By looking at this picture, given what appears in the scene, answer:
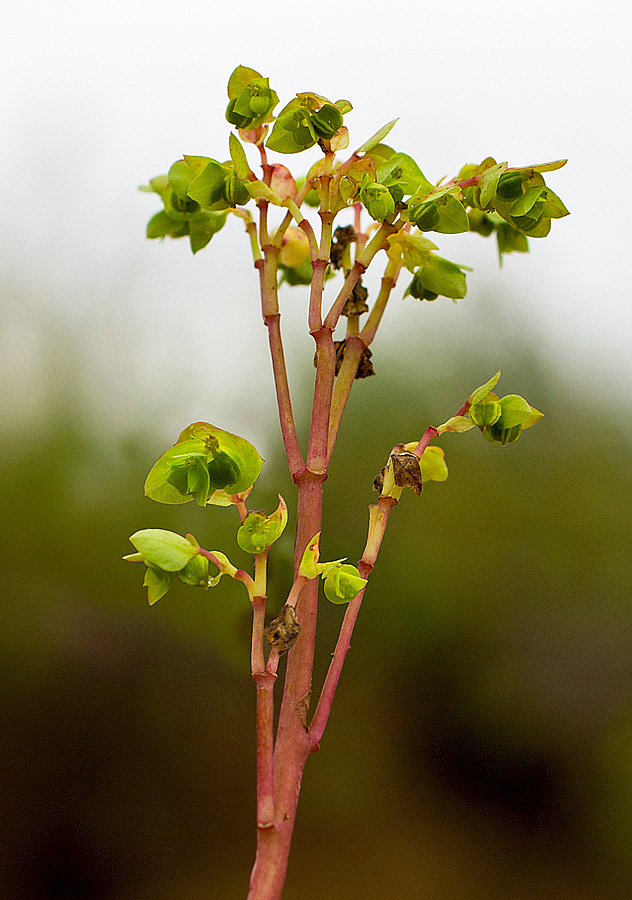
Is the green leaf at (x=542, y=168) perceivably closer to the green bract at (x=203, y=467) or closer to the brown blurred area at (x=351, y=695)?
the green bract at (x=203, y=467)

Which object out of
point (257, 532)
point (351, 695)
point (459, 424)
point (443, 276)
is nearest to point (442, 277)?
point (443, 276)

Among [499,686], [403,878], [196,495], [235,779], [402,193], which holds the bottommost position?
[403,878]

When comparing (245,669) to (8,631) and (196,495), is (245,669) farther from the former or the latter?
(196,495)

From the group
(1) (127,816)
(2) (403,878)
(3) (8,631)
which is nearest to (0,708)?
(3) (8,631)

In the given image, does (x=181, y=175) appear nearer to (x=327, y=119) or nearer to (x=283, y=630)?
(x=327, y=119)

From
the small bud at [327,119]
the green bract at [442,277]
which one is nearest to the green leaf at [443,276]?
the green bract at [442,277]

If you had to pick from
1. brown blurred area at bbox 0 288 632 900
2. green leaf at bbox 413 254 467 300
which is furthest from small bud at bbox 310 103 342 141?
brown blurred area at bbox 0 288 632 900

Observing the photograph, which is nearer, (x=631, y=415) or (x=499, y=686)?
(x=499, y=686)
